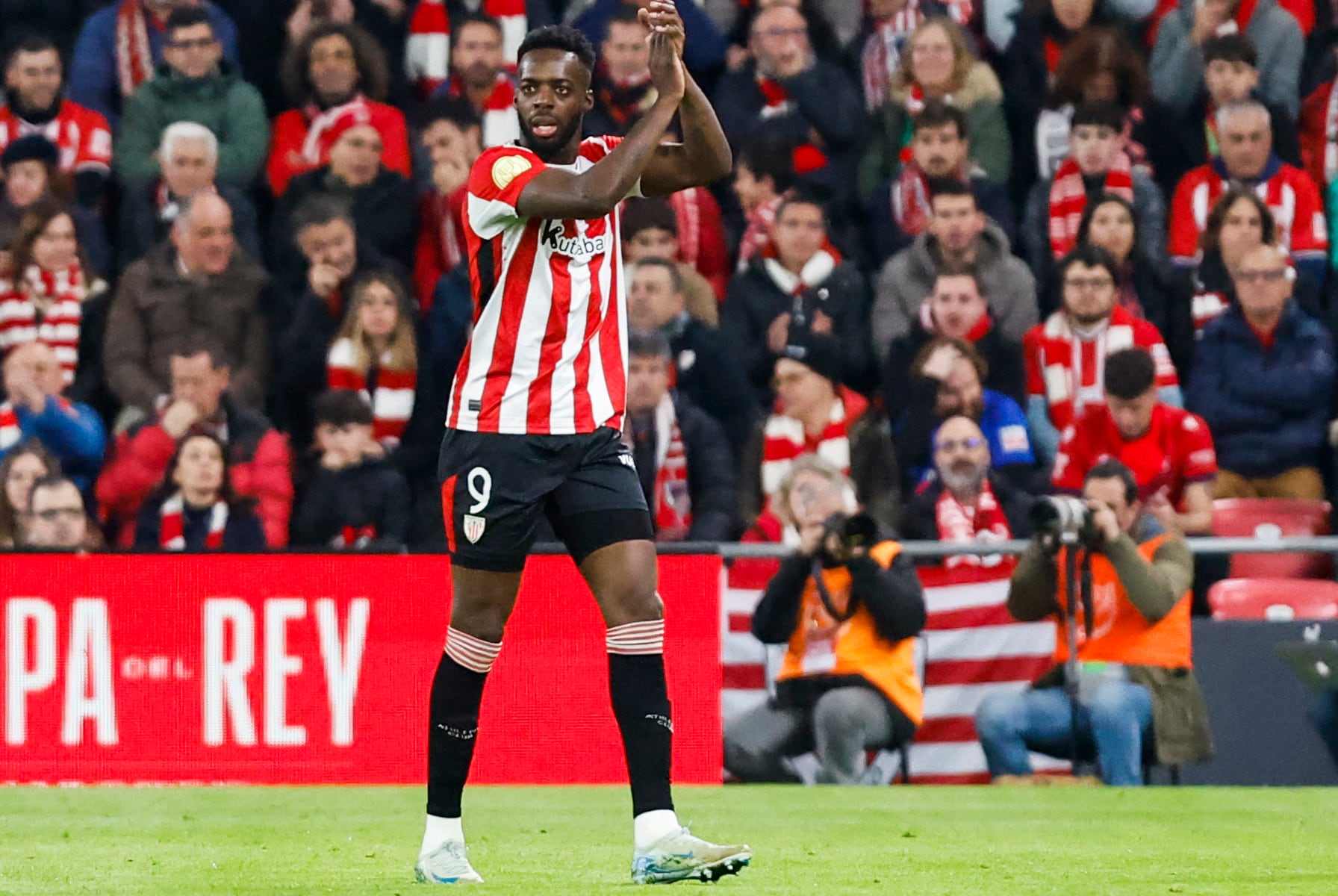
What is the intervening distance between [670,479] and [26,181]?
168 inches

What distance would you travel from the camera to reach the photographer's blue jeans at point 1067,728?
32.0ft

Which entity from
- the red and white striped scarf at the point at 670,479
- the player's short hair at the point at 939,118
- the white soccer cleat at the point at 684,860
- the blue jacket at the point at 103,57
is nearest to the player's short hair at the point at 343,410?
the red and white striped scarf at the point at 670,479

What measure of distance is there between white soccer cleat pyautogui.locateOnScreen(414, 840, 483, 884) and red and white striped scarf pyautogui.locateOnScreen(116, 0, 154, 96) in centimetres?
834

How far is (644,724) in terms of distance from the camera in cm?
550

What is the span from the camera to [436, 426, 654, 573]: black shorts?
5602mm

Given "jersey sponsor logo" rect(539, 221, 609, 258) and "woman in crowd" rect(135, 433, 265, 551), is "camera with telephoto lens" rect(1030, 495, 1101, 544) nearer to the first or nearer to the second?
"woman in crowd" rect(135, 433, 265, 551)

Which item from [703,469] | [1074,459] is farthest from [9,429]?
[1074,459]

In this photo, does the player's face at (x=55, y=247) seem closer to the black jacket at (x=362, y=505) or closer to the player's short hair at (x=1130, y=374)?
the black jacket at (x=362, y=505)

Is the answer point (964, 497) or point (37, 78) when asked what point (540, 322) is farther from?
point (37, 78)

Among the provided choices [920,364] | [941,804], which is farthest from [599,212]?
[920,364]

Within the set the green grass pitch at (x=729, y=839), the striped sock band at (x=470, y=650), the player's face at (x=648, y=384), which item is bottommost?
the green grass pitch at (x=729, y=839)

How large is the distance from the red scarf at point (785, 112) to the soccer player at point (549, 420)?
6812 mm

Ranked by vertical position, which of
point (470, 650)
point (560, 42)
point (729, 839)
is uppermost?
point (560, 42)

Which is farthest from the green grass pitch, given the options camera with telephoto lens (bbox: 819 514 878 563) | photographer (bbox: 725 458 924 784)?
camera with telephoto lens (bbox: 819 514 878 563)
